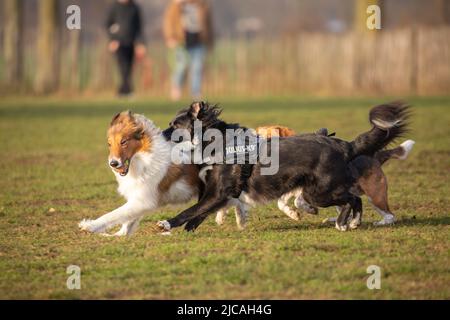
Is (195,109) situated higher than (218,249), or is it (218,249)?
(195,109)

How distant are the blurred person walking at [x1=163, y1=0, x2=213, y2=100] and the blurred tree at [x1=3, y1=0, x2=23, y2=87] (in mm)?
6635

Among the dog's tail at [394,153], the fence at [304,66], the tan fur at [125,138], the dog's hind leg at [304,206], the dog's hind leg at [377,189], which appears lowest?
the dog's hind leg at [304,206]

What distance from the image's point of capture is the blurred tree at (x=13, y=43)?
2734 cm

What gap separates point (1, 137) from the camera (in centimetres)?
1677

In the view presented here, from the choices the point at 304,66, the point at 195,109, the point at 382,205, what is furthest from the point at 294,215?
the point at 304,66

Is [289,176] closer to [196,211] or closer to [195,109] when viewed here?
[196,211]

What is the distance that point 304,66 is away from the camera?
2620 cm

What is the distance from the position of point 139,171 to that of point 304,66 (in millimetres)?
18822

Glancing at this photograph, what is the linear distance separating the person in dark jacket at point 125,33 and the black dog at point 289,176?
600 inches

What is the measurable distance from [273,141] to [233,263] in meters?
1.76

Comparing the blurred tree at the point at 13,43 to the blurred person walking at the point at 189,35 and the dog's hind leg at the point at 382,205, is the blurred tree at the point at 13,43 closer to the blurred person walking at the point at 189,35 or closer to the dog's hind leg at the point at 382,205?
the blurred person walking at the point at 189,35

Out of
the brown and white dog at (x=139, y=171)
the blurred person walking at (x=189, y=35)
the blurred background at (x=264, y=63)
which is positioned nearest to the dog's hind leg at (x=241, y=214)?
the brown and white dog at (x=139, y=171)

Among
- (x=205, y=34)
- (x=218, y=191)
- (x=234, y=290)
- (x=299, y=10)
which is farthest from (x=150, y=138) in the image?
(x=299, y=10)
